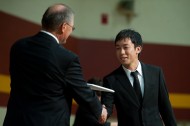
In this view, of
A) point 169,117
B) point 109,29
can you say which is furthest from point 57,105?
point 109,29

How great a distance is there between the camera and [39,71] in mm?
2365

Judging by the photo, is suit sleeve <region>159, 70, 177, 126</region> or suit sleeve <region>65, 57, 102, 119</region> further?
suit sleeve <region>159, 70, 177, 126</region>

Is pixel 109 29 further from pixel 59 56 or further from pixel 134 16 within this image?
pixel 59 56

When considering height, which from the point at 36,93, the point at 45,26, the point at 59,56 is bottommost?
the point at 36,93

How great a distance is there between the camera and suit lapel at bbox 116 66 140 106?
282 centimetres

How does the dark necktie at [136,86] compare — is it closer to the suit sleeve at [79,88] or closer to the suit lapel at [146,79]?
the suit lapel at [146,79]

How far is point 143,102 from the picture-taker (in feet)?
9.18

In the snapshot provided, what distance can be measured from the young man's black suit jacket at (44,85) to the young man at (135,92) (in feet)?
1.46

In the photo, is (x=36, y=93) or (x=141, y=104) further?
(x=141, y=104)

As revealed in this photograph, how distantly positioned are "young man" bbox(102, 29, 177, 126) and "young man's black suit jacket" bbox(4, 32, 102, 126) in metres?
0.44

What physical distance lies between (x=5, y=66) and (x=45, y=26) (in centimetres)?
305

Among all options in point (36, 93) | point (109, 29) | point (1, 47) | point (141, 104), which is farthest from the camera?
point (109, 29)

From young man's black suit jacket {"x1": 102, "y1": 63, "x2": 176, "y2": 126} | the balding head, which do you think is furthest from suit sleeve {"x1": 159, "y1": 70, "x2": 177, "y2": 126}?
the balding head

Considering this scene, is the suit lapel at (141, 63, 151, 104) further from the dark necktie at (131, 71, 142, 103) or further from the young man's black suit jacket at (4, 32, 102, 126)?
the young man's black suit jacket at (4, 32, 102, 126)
